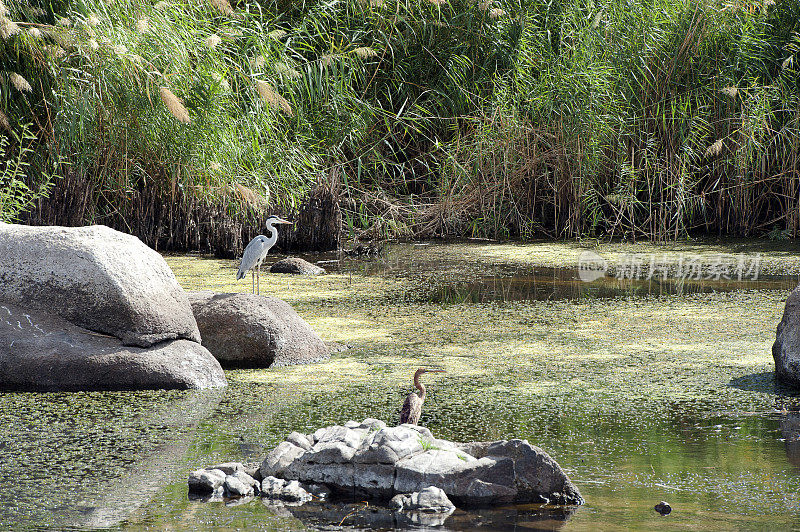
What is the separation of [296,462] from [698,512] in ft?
3.27

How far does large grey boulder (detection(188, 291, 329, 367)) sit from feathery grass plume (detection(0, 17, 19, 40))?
2.80 m

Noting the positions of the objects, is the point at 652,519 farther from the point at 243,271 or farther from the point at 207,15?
the point at 207,15

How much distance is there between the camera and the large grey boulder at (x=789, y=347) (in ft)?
11.4

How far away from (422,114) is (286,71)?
160 centimetres

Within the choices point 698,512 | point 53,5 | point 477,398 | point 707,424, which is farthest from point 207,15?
point 698,512

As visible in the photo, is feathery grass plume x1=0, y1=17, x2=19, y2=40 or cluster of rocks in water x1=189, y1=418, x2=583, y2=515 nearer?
cluster of rocks in water x1=189, y1=418, x2=583, y2=515

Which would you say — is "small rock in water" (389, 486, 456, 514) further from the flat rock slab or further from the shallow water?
the flat rock slab

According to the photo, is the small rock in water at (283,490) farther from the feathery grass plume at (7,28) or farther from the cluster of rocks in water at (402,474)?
the feathery grass plume at (7,28)

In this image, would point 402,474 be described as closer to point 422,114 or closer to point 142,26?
point 142,26

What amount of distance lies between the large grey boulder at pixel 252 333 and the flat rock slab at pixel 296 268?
97.9 inches

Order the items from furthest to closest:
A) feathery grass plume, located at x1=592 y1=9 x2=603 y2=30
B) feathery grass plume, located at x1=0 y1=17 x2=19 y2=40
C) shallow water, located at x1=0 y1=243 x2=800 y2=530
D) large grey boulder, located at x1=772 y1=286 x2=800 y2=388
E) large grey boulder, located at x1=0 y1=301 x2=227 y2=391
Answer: feathery grass plume, located at x1=592 y1=9 x2=603 y2=30, feathery grass plume, located at x1=0 y1=17 x2=19 y2=40, large grey boulder, located at x1=0 y1=301 x2=227 y2=391, large grey boulder, located at x1=772 y1=286 x2=800 y2=388, shallow water, located at x1=0 y1=243 x2=800 y2=530

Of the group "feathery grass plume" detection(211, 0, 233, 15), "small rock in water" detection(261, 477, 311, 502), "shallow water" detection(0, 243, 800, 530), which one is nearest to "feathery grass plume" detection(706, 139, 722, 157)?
"shallow water" detection(0, 243, 800, 530)

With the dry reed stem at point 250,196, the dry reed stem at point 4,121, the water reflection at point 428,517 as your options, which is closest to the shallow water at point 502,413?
the water reflection at point 428,517

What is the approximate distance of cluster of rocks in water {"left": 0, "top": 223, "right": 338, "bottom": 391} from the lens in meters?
3.59
